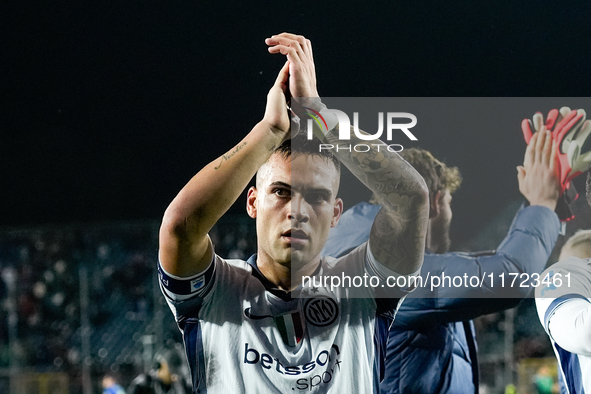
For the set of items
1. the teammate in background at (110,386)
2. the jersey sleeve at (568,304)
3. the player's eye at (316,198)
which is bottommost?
the teammate in background at (110,386)

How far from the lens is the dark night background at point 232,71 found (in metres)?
2.09

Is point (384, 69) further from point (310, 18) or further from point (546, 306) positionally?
point (546, 306)

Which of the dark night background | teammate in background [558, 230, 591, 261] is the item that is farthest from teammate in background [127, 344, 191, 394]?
teammate in background [558, 230, 591, 261]

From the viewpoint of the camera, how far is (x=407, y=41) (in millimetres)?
2160

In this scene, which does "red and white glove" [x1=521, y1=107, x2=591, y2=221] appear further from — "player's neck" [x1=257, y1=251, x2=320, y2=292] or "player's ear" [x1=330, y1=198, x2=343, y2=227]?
"player's neck" [x1=257, y1=251, x2=320, y2=292]

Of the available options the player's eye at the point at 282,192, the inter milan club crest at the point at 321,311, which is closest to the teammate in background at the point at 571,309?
the inter milan club crest at the point at 321,311

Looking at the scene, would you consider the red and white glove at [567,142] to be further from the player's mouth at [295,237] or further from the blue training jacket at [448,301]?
the player's mouth at [295,237]

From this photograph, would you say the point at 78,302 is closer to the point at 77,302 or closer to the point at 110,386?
the point at 77,302

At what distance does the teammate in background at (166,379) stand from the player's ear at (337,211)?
128cm

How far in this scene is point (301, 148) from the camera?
174cm

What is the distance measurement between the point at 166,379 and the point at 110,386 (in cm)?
90

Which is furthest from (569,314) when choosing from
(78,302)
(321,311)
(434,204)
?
(78,302)

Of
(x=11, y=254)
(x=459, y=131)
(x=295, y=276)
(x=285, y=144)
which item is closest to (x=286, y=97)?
(x=285, y=144)

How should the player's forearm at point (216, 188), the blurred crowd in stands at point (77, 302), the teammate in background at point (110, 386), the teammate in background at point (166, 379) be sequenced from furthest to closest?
the blurred crowd in stands at point (77, 302), the teammate in background at point (110, 386), the teammate in background at point (166, 379), the player's forearm at point (216, 188)
